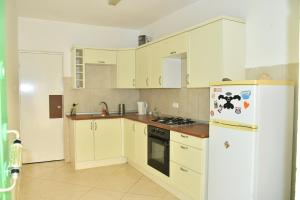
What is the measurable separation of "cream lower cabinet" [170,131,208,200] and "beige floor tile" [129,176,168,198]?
29 centimetres

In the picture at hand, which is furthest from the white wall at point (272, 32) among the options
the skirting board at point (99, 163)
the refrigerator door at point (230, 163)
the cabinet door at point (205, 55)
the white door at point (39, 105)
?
the white door at point (39, 105)

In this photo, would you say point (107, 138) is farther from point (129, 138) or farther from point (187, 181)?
point (187, 181)

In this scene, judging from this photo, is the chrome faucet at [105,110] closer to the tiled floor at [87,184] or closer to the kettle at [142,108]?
the kettle at [142,108]

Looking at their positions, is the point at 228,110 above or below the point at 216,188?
above

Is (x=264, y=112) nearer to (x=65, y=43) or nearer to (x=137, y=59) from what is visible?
(x=137, y=59)

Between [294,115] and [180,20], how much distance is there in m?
2.29

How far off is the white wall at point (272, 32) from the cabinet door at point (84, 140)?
271 cm

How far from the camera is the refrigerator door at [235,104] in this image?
194cm

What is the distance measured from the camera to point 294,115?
2193 millimetres

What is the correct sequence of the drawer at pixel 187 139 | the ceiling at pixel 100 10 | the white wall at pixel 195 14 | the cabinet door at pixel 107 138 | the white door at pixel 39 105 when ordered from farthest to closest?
the white door at pixel 39 105 → the cabinet door at pixel 107 138 → the ceiling at pixel 100 10 → the white wall at pixel 195 14 → the drawer at pixel 187 139

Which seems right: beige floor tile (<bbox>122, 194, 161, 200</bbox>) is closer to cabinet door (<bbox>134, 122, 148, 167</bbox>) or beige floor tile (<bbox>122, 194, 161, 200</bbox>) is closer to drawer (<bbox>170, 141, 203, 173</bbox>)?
drawer (<bbox>170, 141, 203, 173</bbox>)

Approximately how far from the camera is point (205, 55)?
277 centimetres

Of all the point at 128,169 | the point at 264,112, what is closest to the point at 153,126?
the point at 128,169

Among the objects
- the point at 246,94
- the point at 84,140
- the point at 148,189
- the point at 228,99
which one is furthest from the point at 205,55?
the point at 84,140
